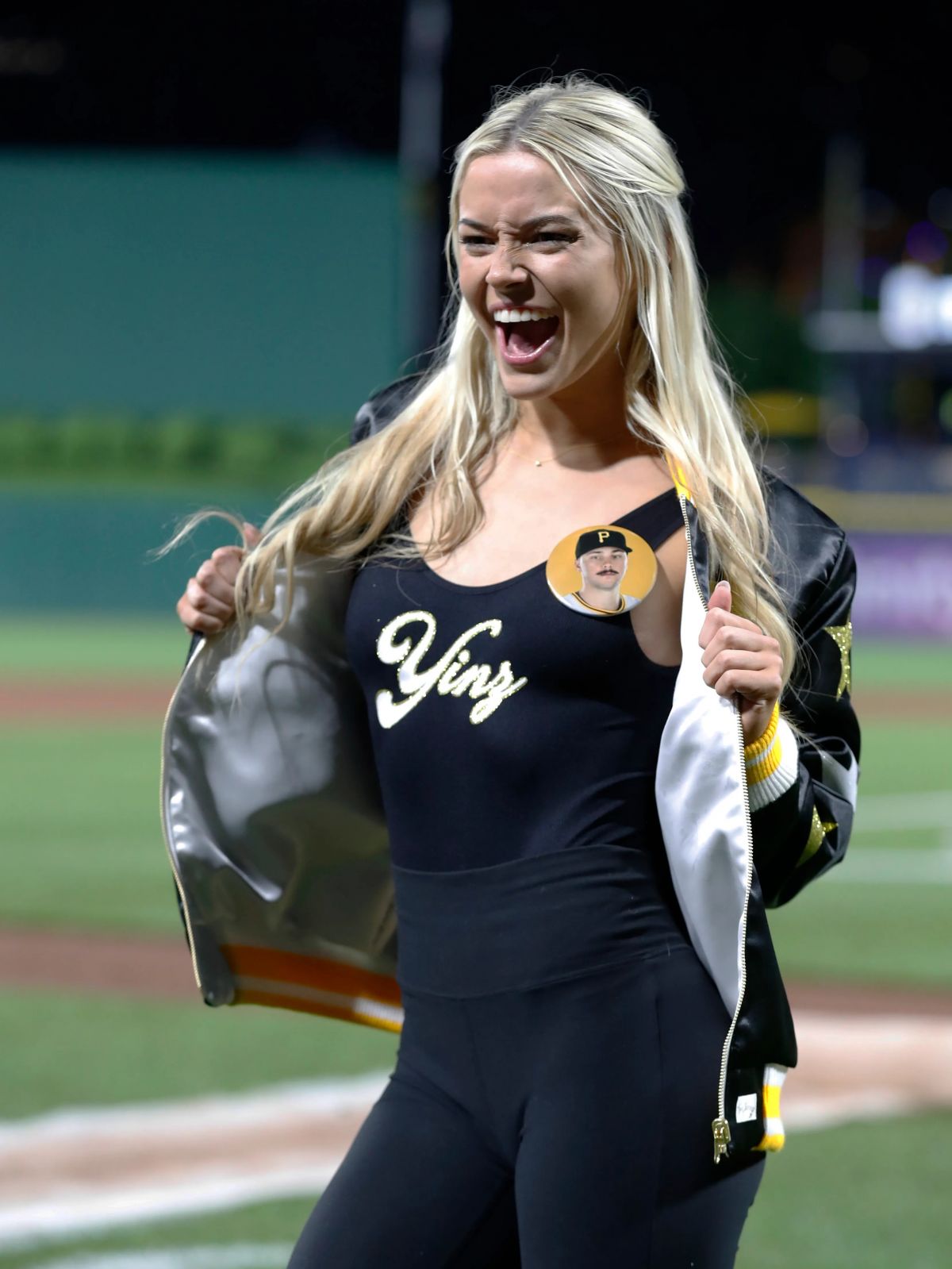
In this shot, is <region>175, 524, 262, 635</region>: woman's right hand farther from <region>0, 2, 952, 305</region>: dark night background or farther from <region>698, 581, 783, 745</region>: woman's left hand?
<region>0, 2, 952, 305</region>: dark night background

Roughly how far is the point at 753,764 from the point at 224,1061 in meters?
4.44

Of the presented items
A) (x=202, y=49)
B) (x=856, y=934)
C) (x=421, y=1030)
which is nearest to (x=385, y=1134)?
(x=421, y=1030)

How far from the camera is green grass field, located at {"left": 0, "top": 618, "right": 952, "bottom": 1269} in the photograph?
16.1 ft

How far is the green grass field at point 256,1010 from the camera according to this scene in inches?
193

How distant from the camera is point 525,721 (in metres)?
2.47

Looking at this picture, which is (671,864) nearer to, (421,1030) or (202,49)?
(421,1030)

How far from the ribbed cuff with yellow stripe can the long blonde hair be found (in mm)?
123

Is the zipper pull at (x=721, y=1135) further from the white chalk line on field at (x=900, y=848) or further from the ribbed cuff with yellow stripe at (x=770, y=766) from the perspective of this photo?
the white chalk line on field at (x=900, y=848)

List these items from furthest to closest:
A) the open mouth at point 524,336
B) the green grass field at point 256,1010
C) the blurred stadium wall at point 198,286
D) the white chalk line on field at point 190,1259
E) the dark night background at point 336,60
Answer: the blurred stadium wall at point 198,286 < the dark night background at point 336,60 < the green grass field at point 256,1010 < the white chalk line on field at point 190,1259 < the open mouth at point 524,336

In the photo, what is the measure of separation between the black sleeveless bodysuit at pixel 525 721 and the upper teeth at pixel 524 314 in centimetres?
27

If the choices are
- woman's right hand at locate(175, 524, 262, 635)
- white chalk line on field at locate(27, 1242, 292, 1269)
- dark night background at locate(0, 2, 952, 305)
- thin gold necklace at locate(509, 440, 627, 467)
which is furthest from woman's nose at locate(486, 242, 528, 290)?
dark night background at locate(0, 2, 952, 305)

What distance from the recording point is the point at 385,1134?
2570 mm

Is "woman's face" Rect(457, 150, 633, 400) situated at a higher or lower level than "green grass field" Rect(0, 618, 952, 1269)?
higher

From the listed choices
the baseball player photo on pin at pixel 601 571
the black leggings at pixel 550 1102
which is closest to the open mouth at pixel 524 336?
the baseball player photo on pin at pixel 601 571
